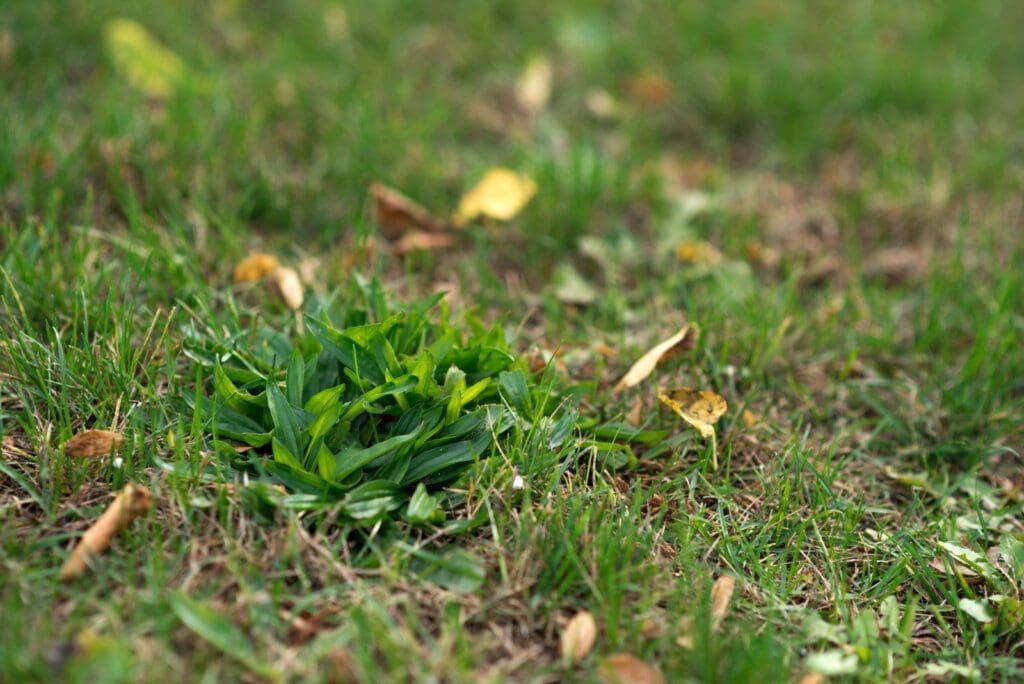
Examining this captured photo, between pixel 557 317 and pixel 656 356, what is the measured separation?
1.15 feet

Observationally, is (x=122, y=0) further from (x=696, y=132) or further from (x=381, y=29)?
(x=696, y=132)

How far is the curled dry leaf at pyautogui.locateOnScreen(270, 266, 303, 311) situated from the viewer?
2.06 meters

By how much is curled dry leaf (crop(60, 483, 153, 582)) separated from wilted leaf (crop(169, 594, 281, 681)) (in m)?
0.18

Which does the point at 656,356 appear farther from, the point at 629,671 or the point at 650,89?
the point at 650,89

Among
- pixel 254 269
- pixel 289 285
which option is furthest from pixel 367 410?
pixel 254 269

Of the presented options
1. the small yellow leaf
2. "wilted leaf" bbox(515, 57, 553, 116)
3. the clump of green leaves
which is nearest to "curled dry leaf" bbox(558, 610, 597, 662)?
the clump of green leaves

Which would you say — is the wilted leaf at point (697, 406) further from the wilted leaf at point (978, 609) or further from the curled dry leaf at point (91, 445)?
the curled dry leaf at point (91, 445)

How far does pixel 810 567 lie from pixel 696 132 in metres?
1.92

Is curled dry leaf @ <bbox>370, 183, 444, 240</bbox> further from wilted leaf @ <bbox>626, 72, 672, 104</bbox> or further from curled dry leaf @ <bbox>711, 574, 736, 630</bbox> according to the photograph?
curled dry leaf @ <bbox>711, 574, 736, 630</bbox>

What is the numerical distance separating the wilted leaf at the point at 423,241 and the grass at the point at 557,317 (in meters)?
0.04

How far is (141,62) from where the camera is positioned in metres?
2.81

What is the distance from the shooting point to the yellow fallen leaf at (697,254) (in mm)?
2496

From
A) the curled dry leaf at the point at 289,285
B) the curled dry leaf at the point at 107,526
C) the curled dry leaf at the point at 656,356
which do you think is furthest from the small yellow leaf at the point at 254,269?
the curled dry leaf at the point at 656,356

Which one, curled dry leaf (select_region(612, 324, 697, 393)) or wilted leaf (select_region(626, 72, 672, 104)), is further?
wilted leaf (select_region(626, 72, 672, 104))
